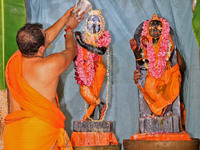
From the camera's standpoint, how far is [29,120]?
3.17 m

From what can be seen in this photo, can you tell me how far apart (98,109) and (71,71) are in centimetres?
72

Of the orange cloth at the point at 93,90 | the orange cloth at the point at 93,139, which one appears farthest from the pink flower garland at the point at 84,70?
the orange cloth at the point at 93,139

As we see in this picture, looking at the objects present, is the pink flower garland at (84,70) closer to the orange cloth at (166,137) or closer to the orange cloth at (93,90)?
the orange cloth at (93,90)

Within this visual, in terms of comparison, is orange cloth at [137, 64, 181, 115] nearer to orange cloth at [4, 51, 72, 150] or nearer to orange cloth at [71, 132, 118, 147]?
orange cloth at [71, 132, 118, 147]

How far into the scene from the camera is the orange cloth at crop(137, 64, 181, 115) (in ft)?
14.9

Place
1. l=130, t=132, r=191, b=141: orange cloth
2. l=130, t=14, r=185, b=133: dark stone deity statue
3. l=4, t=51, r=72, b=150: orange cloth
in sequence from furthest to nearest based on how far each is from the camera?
l=130, t=14, r=185, b=133: dark stone deity statue < l=130, t=132, r=191, b=141: orange cloth < l=4, t=51, r=72, b=150: orange cloth

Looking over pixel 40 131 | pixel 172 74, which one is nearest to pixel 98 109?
pixel 172 74

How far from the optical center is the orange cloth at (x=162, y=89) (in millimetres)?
4527

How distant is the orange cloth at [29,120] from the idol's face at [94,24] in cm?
151

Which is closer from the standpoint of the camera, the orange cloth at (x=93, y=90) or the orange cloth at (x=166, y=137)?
the orange cloth at (x=166, y=137)

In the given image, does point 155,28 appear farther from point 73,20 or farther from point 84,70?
point 73,20

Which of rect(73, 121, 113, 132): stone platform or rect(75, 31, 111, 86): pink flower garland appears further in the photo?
rect(75, 31, 111, 86): pink flower garland

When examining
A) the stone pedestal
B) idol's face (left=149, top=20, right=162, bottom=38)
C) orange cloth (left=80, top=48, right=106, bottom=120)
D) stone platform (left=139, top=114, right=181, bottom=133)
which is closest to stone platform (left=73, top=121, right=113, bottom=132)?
the stone pedestal

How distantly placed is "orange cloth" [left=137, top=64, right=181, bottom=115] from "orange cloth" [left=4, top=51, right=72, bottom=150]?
1618 mm
